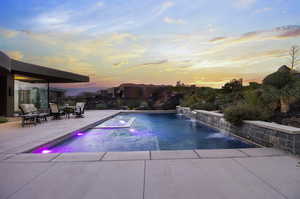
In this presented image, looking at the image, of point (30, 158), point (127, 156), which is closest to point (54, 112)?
point (30, 158)

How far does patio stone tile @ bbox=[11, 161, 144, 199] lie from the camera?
2.06 m

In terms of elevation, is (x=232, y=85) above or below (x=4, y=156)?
above

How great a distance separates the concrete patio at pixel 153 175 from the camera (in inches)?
81.7

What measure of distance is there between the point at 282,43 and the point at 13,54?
16015 mm

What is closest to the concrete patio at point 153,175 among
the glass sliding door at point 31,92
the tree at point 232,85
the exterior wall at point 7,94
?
the exterior wall at point 7,94

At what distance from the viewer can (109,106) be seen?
19.8 m

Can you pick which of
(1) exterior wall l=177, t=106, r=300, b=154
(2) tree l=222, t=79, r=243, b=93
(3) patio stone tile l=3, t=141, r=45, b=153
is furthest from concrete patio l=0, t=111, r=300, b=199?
(2) tree l=222, t=79, r=243, b=93

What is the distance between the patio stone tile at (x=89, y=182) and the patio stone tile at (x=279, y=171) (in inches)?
68.5

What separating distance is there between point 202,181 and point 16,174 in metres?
2.80

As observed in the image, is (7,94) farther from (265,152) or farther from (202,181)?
(265,152)

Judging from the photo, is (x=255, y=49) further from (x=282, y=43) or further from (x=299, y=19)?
(x=299, y=19)

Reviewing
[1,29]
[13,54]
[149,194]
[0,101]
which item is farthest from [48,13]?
[149,194]

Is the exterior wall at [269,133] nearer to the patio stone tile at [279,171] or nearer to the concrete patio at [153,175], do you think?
the concrete patio at [153,175]

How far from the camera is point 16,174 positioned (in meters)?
2.66
